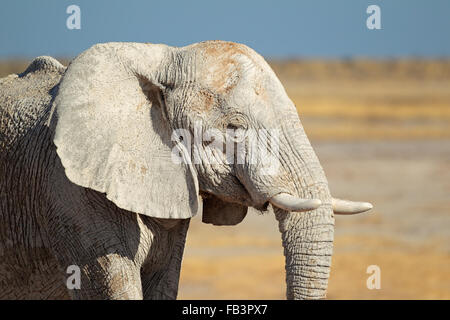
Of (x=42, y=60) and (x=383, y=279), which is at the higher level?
(x=42, y=60)

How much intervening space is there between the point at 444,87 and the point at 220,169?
52604 mm

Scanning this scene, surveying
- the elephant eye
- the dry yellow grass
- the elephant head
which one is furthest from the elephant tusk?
the dry yellow grass

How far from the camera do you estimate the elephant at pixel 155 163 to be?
15.9 feet

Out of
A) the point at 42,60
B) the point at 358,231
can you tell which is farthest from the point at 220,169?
the point at 358,231

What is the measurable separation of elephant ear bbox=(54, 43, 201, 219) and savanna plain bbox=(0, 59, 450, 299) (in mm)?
5599

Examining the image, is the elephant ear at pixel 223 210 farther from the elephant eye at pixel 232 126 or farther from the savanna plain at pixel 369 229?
the savanna plain at pixel 369 229

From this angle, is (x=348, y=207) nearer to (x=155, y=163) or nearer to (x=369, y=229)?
(x=155, y=163)

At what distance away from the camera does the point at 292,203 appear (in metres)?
4.71

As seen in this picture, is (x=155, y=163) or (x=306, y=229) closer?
(x=306, y=229)

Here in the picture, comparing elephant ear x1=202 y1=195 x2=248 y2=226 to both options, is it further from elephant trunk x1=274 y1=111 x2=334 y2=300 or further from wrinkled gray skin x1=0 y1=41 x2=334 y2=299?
elephant trunk x1=274 y1=111 x2=334 y2=300

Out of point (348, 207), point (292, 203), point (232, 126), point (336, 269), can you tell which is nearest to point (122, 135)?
point (232, 126)

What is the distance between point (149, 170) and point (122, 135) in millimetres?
229
